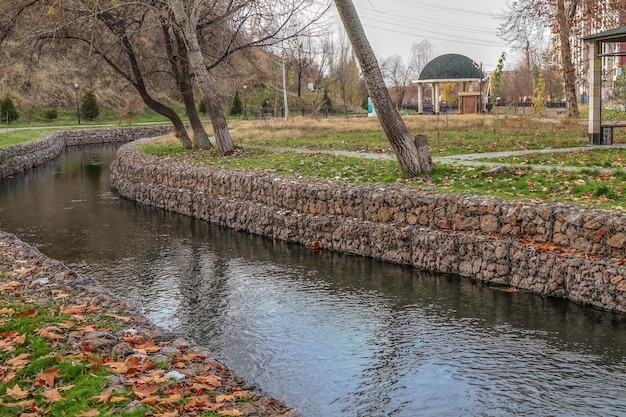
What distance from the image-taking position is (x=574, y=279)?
1021 centimetres

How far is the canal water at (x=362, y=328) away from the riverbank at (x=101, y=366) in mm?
1147

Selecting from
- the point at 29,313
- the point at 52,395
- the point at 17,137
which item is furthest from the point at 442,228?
the point at 17,137

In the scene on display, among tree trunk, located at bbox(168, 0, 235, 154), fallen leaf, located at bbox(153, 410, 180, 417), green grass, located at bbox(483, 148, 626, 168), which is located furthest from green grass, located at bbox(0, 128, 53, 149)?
fallen leaf, located at bbox(153, 410, 180, 417)

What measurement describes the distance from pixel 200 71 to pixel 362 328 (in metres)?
15.0

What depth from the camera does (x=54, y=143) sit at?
4156cm

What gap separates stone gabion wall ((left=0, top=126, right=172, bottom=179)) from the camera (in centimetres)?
3068

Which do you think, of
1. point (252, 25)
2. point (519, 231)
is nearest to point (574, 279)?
point (519, 231)

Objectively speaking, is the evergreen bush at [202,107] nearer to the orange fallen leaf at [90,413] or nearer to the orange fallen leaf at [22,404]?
the orange fallen leaf at [22,404]

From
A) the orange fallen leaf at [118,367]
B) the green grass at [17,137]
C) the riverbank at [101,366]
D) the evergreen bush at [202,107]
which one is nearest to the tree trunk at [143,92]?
the green grass at [17,137]

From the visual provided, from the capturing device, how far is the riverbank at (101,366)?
555 centimetres

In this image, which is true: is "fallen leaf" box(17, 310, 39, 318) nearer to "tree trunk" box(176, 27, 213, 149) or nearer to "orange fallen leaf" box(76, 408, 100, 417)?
"orange fallen leaf" box(76, 408, 100, 417)

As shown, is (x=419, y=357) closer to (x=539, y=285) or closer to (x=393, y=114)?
(x=539, y=285)

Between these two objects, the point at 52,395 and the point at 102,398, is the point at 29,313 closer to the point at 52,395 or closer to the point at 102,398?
the point at 52,395

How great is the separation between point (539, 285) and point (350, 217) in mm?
4512
